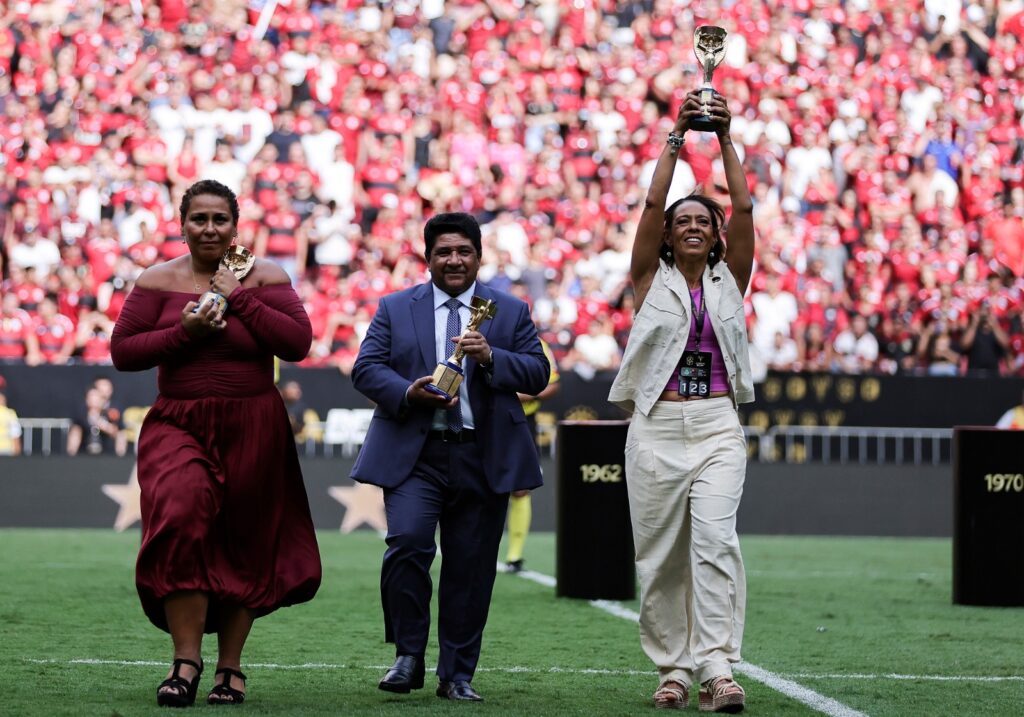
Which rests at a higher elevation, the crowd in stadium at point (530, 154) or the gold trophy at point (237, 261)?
the crowd in stadium at point (530, 154)

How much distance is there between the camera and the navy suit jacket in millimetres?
6781

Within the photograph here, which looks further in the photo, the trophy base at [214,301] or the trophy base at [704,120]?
the trophy base at [704,120]

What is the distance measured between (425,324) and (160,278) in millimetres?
1045

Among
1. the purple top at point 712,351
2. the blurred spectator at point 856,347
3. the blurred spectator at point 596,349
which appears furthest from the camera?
the blurred spectator at point 856,347

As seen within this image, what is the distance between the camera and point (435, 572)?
43.6 feet

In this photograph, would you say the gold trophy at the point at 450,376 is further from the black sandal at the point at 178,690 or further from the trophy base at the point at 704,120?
the black sandal at the point at 178,690

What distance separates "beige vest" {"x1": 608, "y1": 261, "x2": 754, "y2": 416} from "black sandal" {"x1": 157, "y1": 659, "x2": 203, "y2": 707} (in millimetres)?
1902

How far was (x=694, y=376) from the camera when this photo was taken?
6.79 meters

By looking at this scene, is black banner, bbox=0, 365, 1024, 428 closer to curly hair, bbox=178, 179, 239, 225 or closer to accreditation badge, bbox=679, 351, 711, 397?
accreditation badge, bbox=679, 351, 711, 397

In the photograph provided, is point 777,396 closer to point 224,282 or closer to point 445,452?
point 445,452

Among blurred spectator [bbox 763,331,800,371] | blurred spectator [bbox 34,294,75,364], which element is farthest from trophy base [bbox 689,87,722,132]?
blurred spectator [bbox 34,294,75,364]

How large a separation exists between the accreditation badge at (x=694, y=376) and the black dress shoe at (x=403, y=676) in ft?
4.81

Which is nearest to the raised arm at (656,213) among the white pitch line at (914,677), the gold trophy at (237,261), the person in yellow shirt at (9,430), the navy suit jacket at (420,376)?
the navy suit jacket at (420,376)

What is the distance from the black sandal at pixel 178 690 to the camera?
627cm
